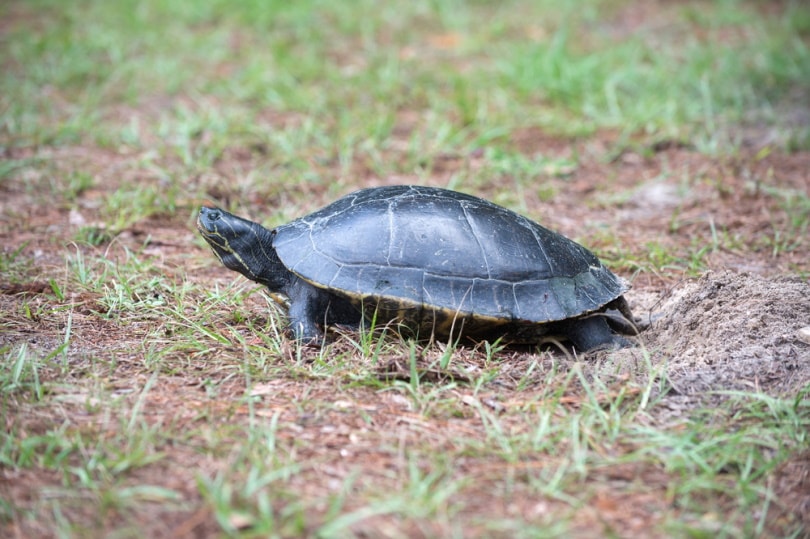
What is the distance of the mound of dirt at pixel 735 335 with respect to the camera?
10.2 ft

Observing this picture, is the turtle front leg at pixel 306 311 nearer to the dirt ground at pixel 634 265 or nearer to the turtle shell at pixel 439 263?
the turtle shell at pixel 439 263

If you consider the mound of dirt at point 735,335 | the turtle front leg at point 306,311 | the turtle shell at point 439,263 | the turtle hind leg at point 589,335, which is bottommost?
the turtle hind leg at point 589,335

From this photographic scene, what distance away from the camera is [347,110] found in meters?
7.29

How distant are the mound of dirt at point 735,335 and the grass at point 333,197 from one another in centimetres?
13

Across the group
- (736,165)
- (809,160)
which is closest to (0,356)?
(736,165)

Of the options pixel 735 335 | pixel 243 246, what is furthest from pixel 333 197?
pixel 735 335

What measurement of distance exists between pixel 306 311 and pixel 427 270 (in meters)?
0.66

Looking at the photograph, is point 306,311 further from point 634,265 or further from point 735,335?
point 634,265

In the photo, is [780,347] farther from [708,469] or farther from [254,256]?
[254,256]

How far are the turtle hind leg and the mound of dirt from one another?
200 millimetres

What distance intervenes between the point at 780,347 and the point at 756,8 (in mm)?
8697

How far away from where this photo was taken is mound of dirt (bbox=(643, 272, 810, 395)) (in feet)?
10.2

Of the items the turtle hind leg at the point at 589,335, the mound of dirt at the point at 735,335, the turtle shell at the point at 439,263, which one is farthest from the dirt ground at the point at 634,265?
the turtle shell at the point at 439,263

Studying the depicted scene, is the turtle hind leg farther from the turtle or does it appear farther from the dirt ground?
the dirt ground
